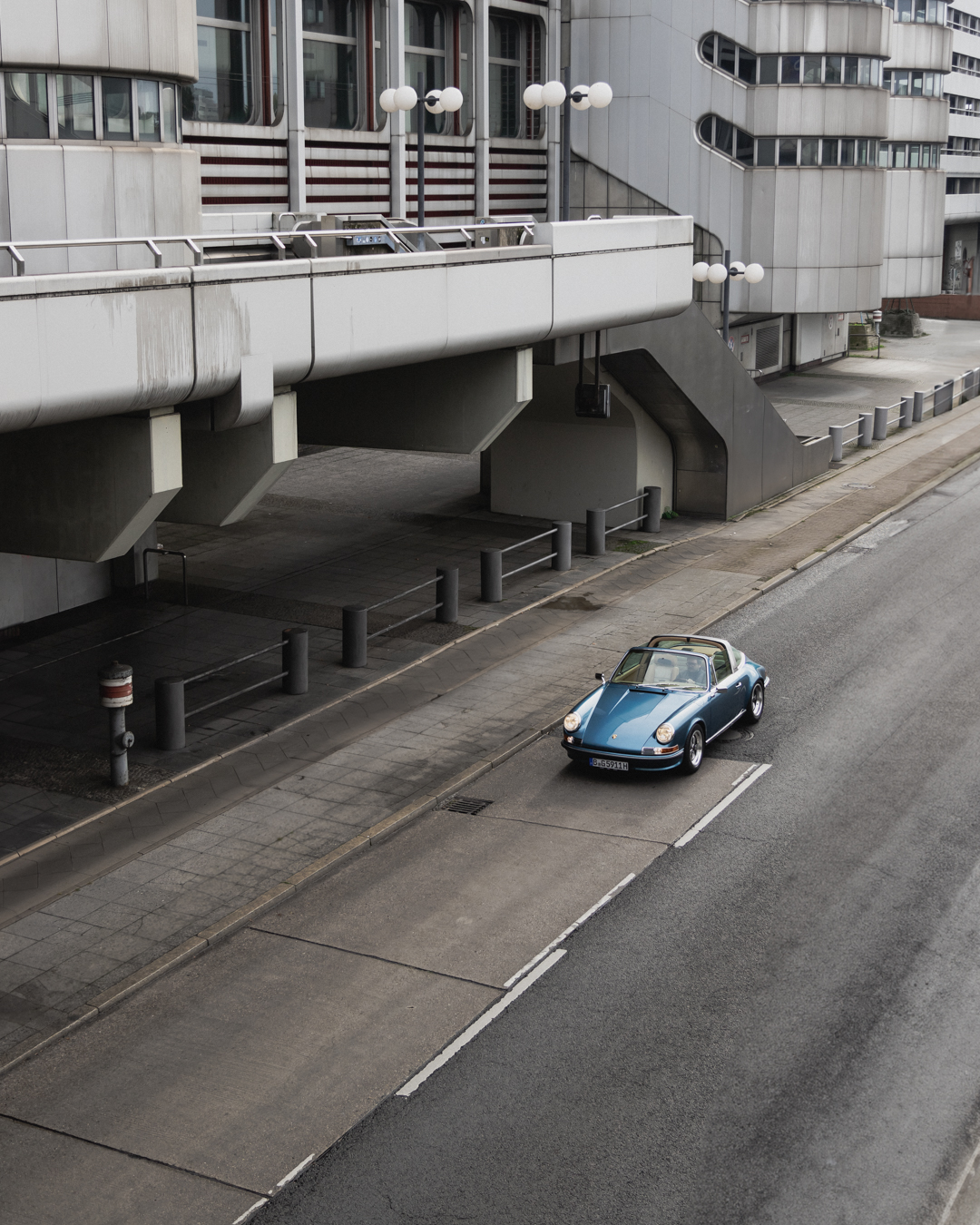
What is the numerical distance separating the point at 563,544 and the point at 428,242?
312 inches

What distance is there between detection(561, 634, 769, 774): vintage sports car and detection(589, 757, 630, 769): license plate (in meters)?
0.01

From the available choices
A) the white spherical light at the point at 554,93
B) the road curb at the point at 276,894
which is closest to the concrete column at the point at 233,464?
the road curb at the point at 276,894

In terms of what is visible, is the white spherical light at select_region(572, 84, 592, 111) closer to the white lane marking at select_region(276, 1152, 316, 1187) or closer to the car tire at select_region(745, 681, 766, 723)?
the car tire at select_region(745, 681, 766, 723)

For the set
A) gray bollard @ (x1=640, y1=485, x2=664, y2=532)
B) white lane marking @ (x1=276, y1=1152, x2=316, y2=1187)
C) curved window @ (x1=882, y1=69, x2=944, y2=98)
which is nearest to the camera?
white lane marking @ (x1=276, y1=1152, x2=316, y2=1187)

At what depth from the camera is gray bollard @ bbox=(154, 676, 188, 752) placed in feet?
57.4

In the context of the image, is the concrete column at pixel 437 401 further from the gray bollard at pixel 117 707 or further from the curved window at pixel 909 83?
the curved window at pixel 909 83

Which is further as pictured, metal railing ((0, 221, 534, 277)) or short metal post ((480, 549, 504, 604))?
short metal post ((480, 549, 504, 604))

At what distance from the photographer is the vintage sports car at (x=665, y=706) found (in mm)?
16500

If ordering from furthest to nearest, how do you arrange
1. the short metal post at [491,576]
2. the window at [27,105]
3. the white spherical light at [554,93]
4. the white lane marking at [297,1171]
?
the short metal post at [491,576] → the white spherical light at [554,93] → the window at [27,105] → the white lane marking at [297,1171]

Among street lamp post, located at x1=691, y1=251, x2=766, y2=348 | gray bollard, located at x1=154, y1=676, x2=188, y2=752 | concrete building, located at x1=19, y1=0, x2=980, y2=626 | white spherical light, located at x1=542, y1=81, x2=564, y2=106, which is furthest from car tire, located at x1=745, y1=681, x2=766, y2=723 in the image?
street lamp post, located at x1=691, y1=251, x2=766, y2=348

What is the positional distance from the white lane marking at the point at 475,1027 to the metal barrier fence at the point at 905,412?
27164 mm

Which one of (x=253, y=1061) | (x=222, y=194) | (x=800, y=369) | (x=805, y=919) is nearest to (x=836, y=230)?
(x=800, y=369)

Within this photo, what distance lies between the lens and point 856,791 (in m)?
16.3

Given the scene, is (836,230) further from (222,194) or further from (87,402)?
(87,402)
